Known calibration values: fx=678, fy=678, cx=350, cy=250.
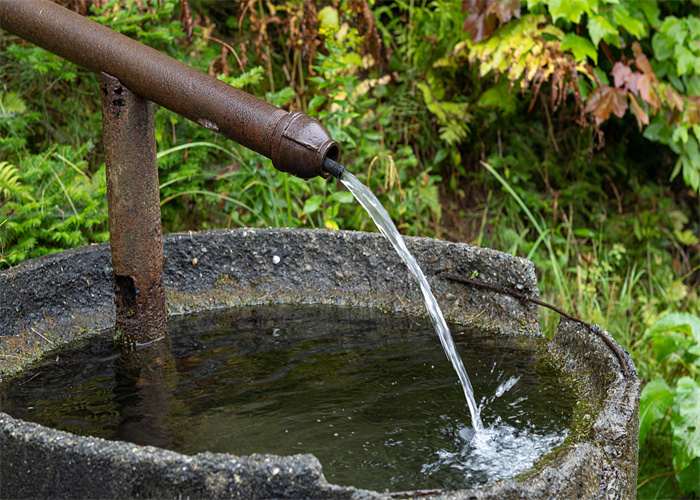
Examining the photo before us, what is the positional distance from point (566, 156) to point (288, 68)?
6.18 ft

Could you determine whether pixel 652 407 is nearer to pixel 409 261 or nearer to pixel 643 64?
pixel 409 261

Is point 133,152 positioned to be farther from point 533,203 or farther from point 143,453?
point 533,203

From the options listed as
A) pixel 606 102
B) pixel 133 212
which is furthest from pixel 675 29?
pixel 133 212

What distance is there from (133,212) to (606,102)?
2564 mm

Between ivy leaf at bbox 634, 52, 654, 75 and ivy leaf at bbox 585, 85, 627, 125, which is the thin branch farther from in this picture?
ivy leaf at bbox 634, 52, 654, 75

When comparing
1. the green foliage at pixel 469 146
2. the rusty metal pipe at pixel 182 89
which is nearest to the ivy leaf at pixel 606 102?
the green foliage at pixel 469 146

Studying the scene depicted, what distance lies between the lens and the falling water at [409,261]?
6.18 ft

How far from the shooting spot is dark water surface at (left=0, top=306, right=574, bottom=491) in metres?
1.50

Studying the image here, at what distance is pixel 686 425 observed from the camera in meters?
2.46

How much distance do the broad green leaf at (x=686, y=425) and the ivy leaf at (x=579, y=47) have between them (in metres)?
1.72

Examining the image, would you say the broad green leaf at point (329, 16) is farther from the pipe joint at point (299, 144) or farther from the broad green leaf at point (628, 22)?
the pipe joint at point (299, 144)

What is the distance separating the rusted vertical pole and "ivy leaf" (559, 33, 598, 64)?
230 cm

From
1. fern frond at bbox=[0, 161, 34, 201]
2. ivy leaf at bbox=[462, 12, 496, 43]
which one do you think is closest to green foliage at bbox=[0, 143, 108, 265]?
fern frond at bbox=[0, 161, 34, 201]

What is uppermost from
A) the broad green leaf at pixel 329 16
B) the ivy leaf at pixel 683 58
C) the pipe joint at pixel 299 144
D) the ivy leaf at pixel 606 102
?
the broad green leaf at pixel 329 16
